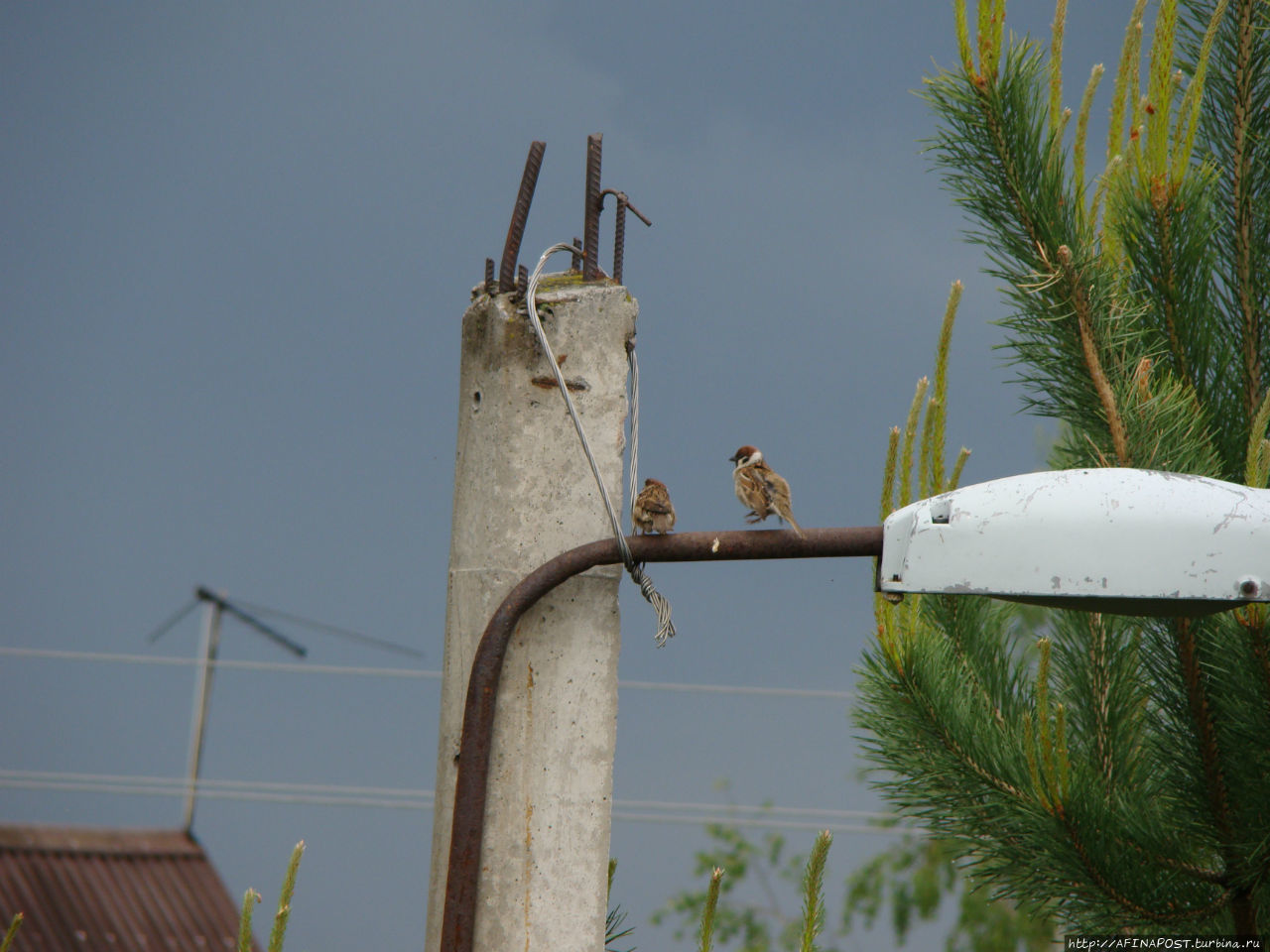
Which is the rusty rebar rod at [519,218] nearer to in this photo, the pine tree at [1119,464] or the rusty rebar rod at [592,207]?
the rusty rebar rod at [592,207]

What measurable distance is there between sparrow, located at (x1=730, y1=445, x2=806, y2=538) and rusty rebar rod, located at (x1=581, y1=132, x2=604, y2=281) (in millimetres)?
530

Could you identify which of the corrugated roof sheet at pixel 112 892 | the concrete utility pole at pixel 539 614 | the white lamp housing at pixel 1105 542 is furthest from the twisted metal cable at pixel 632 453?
the corrugated roof sheet at pixel 112 892

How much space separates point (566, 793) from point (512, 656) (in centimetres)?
27

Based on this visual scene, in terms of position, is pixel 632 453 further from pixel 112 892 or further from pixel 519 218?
pixel 112 892

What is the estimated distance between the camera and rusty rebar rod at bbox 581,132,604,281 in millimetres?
2783

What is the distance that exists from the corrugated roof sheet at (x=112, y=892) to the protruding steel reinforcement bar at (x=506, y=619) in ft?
22.7

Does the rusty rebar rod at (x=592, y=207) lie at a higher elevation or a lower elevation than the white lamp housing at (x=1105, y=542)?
higher

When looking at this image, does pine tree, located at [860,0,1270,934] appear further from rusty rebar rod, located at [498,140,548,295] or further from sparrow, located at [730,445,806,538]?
rusty rebar rod, located at [498,140,548,295]

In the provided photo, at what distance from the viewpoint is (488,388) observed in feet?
8.73

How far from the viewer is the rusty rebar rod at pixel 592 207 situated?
2783 millimetres

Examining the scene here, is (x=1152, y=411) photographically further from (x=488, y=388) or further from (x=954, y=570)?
(x=488, y=388)

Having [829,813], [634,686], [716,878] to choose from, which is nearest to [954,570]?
[716,878]

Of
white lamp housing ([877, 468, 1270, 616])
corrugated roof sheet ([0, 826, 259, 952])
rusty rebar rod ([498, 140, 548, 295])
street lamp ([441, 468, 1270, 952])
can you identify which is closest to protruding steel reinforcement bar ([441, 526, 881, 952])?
street lamp ([441, 468, 1270, 952])

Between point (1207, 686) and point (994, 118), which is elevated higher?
point (994, 118)
